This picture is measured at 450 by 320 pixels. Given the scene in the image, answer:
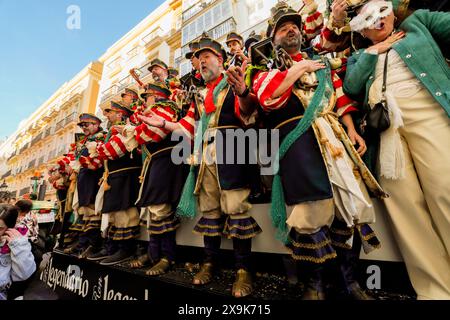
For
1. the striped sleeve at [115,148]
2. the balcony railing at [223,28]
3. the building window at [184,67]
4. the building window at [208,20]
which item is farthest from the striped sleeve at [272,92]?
the building window at [208,20]

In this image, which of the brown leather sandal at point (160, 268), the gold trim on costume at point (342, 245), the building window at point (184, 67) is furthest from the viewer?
the building window at point (184, 67)

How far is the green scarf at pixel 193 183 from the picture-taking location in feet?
5.88

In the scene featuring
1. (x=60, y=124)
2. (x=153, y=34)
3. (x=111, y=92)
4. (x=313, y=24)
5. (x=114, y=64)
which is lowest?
(x=313, y=24)

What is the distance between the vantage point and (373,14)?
1.53 meters

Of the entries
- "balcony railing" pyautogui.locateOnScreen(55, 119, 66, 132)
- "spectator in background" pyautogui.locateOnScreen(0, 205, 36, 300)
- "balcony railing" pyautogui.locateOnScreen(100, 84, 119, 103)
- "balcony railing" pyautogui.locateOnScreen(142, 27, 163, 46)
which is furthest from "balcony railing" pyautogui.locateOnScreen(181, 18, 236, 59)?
"balcony railing" pyautogui.locateOnScreen(55, 119, 66, 132)

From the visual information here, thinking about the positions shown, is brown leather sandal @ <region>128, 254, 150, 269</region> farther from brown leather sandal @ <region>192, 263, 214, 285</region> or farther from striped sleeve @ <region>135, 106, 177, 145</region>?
striped sleeve @ <region>135, 106, 177, 145</region>

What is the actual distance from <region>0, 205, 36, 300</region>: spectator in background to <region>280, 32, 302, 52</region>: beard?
3.43 meters

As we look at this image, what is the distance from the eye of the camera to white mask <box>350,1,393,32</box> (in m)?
1.53

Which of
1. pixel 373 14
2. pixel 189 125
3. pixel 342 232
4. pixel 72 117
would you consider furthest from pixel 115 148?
pixel 72 117

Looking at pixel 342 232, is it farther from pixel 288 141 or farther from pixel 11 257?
pixel 11 257

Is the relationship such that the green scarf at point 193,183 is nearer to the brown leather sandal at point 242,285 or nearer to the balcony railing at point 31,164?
the brown leather sandal at point 242,285

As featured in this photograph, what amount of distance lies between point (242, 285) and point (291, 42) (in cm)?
186
